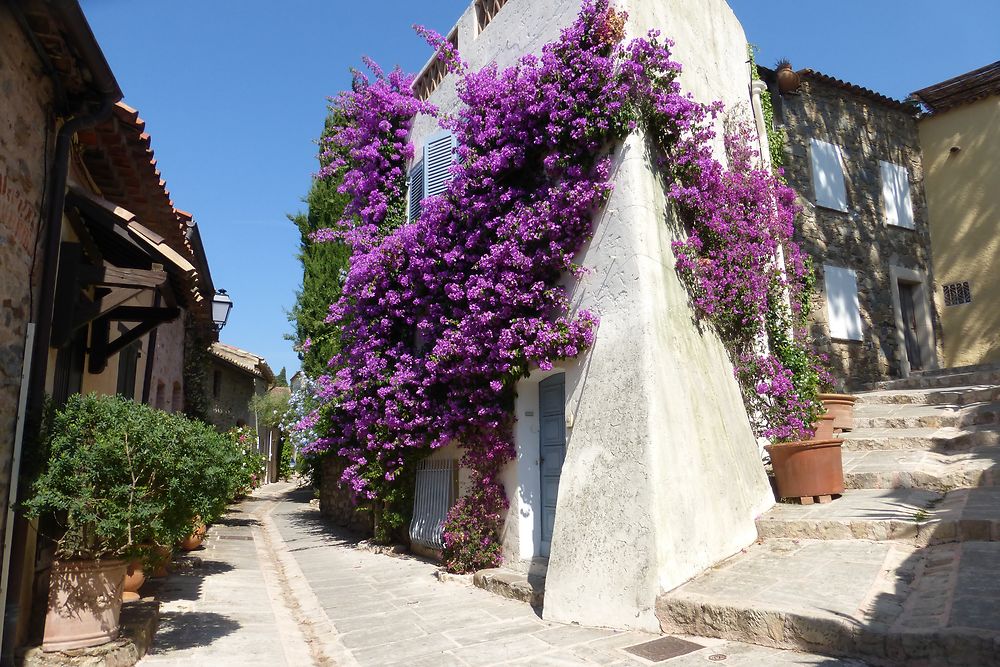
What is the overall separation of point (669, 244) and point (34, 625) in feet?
20.5

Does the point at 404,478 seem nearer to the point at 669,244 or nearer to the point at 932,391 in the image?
the point at 669,244

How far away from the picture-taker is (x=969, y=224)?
44.2 ft

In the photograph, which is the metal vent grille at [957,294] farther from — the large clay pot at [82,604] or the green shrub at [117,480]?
the large clay pot at [82,604]

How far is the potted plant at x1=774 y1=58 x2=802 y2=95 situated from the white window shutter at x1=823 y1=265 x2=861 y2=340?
332 cm

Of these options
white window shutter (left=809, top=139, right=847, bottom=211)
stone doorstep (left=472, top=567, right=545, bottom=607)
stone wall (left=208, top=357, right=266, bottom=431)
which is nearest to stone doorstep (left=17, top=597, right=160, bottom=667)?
stone doorstep (left=472, top=567, right=545, bottom=607)

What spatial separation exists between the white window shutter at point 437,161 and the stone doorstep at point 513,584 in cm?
562

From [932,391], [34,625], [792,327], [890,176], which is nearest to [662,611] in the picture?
[34,625]

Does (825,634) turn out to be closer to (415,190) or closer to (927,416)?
(927,416)

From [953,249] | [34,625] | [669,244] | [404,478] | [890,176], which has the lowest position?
[34,625]

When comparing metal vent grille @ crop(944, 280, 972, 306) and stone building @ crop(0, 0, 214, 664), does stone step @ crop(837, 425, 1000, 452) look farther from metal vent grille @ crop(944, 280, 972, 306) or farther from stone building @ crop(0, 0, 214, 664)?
stone building @ crop(0, 0, 214, 664)

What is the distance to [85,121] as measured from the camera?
15.4ft

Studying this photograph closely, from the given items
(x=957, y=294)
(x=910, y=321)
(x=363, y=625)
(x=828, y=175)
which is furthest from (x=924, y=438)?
(x=957, y=294)

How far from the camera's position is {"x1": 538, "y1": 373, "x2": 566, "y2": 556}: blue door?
7.39 metres

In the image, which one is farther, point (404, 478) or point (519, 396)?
point (404, 478)
